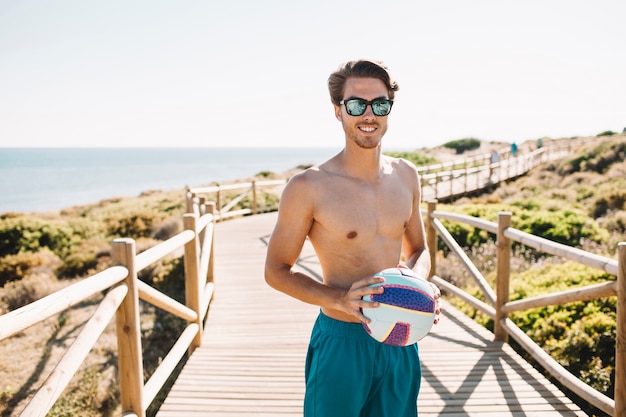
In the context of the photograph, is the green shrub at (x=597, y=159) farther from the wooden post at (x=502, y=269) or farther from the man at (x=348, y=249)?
the man at (x=348, y=249)

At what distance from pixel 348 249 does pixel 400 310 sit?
395 mm

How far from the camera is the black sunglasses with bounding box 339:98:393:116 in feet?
6.92

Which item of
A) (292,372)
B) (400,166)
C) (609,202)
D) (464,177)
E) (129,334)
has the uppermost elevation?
(400,166)

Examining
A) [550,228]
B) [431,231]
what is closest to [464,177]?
[550,228]

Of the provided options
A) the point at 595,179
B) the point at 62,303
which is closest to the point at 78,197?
the point at 595,179

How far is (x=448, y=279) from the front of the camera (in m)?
8.24

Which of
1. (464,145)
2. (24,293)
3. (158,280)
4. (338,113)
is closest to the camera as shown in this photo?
(338,113)

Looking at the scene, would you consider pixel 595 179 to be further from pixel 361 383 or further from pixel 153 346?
pixel 361 383

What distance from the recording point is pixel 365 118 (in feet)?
6.96

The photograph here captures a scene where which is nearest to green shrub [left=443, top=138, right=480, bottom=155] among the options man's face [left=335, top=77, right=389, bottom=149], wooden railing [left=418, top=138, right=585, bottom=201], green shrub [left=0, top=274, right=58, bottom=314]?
wooden railing [left=418, top=138, right=585, bottom=201]

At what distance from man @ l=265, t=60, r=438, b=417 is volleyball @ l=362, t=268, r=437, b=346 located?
0.16 m

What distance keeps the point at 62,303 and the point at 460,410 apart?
9.16 feet

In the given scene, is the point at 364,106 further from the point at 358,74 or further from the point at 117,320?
the point at 117,320

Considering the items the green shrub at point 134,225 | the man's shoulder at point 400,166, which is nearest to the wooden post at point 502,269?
the man's shoulder at point 400,166
